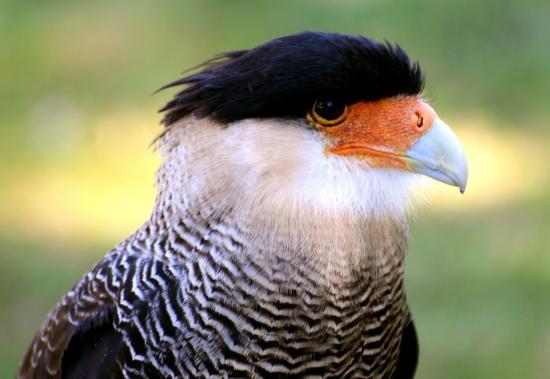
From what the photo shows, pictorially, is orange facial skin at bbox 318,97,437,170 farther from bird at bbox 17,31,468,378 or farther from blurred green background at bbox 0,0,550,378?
blurred green background at bbox 0,0,550,378

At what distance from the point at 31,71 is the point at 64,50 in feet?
1.01

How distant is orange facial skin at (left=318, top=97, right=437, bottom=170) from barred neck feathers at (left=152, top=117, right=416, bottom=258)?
3 centimetres

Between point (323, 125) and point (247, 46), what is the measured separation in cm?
455

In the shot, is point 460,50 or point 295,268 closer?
point 295,268

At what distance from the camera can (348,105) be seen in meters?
3.11

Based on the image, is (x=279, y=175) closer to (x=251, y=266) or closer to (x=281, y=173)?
(x=281, y=173)

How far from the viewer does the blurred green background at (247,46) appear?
5.71m

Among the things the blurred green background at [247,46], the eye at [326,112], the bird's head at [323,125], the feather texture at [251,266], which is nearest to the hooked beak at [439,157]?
the bird's head at [323,125]

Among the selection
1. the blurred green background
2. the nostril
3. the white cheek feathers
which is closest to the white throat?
the white cheek feathers

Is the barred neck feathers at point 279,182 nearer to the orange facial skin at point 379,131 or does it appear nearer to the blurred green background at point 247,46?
the orange facial skin at point 379,131

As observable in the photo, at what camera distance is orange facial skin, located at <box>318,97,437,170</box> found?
122 inches

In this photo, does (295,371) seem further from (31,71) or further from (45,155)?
(31,71)

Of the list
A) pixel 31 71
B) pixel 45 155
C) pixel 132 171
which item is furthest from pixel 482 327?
pixel 31 71

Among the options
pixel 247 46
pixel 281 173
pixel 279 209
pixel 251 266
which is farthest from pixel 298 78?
pixel 247 46
